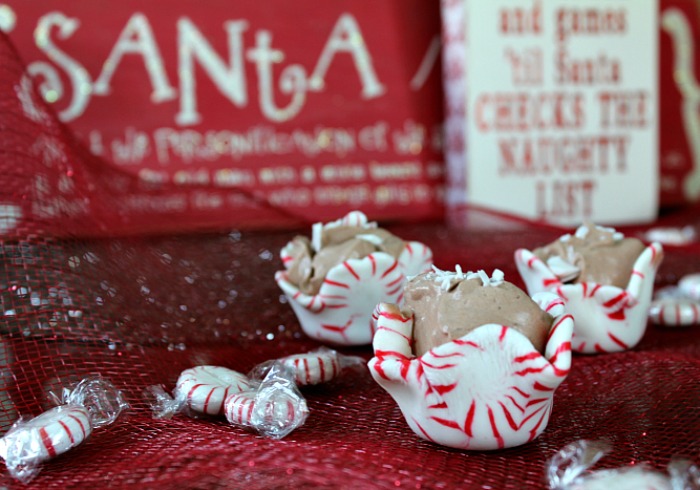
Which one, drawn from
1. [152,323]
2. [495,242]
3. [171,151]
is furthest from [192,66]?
[152,323]

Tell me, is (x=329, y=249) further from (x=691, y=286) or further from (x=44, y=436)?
(x=691, y=286)

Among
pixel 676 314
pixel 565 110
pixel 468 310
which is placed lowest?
pixel 676 314

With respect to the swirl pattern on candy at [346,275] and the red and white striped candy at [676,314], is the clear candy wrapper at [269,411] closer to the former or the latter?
the swirl pattern on candy at [346,275]

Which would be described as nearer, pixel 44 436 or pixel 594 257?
pixel 44 436

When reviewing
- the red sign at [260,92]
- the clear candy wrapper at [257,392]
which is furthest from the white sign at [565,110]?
the clear candy wrapper at [257,392]

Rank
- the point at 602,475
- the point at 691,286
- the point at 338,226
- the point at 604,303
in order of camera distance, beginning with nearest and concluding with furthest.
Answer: the point at 602,475
the point at 604,303
the point at 338,226
the point at 691,286

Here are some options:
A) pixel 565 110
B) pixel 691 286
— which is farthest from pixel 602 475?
pixel 565 110

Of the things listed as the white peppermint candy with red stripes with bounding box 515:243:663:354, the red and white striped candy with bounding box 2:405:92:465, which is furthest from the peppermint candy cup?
the white peppermint candy with red stripes with bounding box 515:243:663:354

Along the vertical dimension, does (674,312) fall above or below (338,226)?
below

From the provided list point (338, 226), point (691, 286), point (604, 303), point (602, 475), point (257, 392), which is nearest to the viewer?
point (602, 475)
